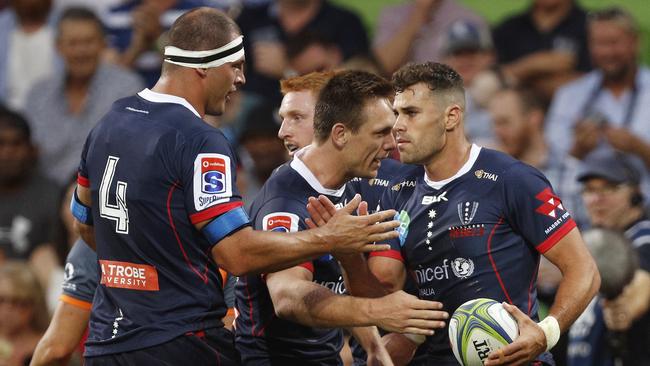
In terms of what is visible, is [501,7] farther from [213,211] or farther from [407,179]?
[213,211]

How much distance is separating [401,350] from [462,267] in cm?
69

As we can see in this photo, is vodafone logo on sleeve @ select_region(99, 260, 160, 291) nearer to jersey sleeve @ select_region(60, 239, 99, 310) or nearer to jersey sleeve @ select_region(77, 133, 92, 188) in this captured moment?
jersey sleeve @ select_region(77, 133, 92, 188)

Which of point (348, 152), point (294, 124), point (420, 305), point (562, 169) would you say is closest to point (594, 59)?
point (562, 169)

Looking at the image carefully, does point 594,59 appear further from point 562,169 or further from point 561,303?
point 561,303

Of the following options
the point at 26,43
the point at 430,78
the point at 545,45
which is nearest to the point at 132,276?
the point at 430,78

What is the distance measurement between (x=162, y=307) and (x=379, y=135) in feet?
5.32

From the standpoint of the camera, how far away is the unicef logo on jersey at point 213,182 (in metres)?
5.48

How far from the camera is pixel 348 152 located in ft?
21.1

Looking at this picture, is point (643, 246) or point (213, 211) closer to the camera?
point (213, 211)

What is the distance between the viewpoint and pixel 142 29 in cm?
1199

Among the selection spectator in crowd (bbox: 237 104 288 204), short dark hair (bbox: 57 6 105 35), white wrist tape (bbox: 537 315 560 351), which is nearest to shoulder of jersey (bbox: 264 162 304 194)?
white wrist tape (bbox: 537 315 560 351)

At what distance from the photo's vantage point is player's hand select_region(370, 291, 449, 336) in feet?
18.1

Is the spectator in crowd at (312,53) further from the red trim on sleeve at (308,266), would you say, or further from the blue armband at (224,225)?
the blue armband at (224,225)

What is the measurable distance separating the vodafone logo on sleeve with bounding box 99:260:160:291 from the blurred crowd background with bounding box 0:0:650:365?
462 centimetres
